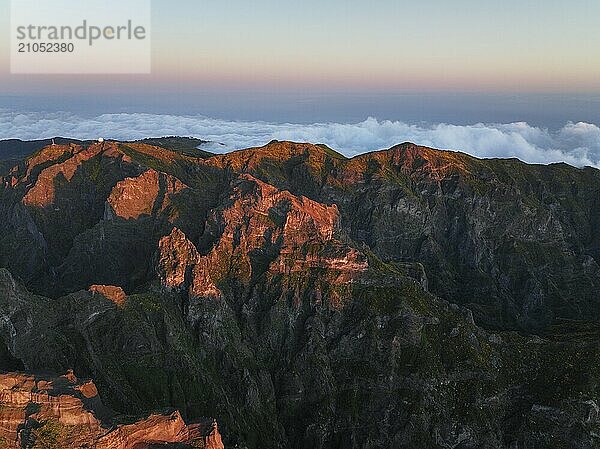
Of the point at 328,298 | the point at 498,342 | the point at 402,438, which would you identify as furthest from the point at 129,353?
the point at 498,342

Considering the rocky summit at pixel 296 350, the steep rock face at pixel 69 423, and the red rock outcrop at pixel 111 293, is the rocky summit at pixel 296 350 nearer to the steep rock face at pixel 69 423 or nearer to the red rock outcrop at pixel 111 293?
the red rock outcrop at pixel 111 293

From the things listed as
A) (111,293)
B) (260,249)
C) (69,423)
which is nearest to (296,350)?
(260,249)

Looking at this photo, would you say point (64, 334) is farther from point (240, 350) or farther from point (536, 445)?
point (536, 445)

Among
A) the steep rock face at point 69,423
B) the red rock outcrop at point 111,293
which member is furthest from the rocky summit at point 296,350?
the steep rock face at point 69,423

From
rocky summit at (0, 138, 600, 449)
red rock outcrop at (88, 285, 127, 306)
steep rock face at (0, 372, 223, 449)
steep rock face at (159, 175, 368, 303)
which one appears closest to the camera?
steep rock face at (0, 372, 223, 449)

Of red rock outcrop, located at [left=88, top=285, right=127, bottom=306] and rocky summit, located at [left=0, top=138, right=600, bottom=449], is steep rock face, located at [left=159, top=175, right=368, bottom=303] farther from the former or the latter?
red rock outcrop, located at [left=88, top=285, right=127, bottom=306]

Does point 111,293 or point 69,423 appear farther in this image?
point 111,293

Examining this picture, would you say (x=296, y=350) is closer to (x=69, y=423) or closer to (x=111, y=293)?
(x=111, y=293)

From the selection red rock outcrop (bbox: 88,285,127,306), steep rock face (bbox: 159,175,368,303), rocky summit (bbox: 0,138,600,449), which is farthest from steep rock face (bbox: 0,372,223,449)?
steep rock face (bbox: 159,175,368,303)
